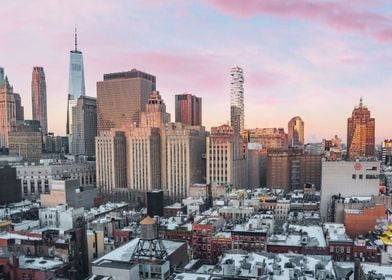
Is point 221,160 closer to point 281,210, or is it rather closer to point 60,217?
point 281,210

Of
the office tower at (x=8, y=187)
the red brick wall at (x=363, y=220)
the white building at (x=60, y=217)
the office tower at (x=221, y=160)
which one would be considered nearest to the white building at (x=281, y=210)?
the red brick wall at (x=363, y=220)

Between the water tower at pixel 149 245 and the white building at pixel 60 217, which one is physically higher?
the water tower at pixel 149 245

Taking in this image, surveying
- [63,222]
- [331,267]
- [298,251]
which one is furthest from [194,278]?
[63,222]

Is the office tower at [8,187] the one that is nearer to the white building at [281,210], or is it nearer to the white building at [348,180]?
the white building at [281,210]

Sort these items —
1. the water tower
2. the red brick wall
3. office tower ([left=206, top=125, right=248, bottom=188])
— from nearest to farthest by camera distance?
the water tower
the red brick wall
office tower ([left=206, top=125, right=248, bottom=188])

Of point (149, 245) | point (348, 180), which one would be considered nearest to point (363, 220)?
point (348, 180)

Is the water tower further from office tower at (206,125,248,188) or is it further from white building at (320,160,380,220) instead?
office tower at (206,125,248,188)

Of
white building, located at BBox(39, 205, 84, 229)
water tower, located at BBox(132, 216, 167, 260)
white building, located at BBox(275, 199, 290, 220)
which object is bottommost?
white building, located at BBox(275, 199, 290, 220)

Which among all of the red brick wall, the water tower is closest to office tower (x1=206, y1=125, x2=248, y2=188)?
the red brick wall

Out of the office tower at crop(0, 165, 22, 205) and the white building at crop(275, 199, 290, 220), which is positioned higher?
the office tower at crop(0, 165, 22, 205)
